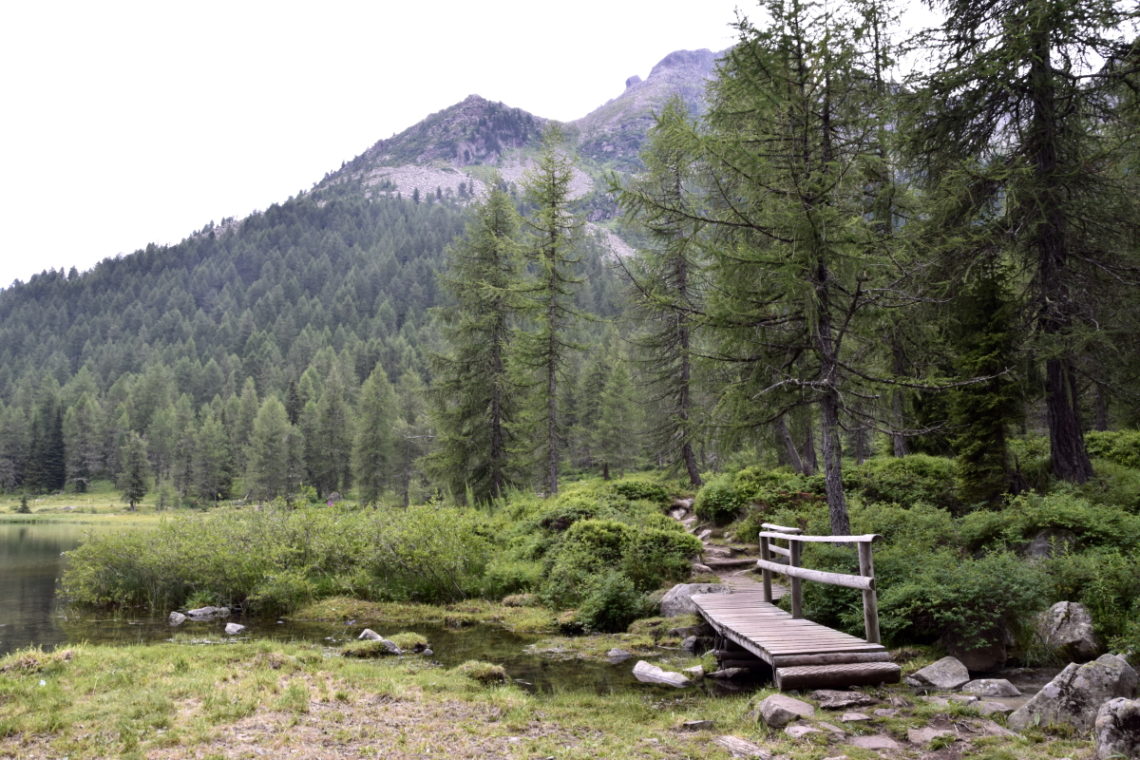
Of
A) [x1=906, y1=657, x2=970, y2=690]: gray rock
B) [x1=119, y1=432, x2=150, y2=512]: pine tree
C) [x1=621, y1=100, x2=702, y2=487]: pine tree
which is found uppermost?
[x1=621, y1=100, x2=702, y2=487]: pine tree

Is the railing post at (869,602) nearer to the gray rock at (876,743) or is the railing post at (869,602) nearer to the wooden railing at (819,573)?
the wooden railing at (819,573)

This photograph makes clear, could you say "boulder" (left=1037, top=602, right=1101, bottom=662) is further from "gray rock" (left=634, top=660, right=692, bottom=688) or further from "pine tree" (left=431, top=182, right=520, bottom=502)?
"pine tree" (left=431, top=182, right=520, bottom=502)

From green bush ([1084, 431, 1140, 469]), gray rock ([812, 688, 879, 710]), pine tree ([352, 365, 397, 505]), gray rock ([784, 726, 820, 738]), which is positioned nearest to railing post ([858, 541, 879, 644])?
gray rock ([812, 688, 879, 710])

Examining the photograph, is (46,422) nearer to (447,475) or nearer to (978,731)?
(447,475)

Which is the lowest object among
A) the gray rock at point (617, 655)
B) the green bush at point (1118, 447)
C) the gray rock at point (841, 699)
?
the gray rock at point (617, 655)

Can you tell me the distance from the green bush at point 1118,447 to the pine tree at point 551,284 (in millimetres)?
16120

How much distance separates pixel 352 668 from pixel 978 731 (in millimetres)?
8001

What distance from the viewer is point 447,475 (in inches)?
1130

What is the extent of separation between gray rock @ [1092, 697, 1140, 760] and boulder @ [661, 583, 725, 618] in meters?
8.10

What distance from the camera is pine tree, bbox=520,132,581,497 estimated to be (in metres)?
25.5

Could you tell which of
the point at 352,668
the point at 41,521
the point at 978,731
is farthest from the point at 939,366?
the point at 41,521

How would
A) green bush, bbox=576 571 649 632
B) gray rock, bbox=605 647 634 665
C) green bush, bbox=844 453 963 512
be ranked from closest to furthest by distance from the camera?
gray rock, bbox=605 647 634 665 < green bush, bbox=576 571 649 632 < green bush, bbox=844 453 963 512

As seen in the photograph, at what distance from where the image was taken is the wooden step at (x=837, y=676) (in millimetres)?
7492

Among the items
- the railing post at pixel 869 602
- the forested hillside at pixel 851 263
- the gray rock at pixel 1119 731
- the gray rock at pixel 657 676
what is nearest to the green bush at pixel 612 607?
the forested hillside at pixel 851 263
